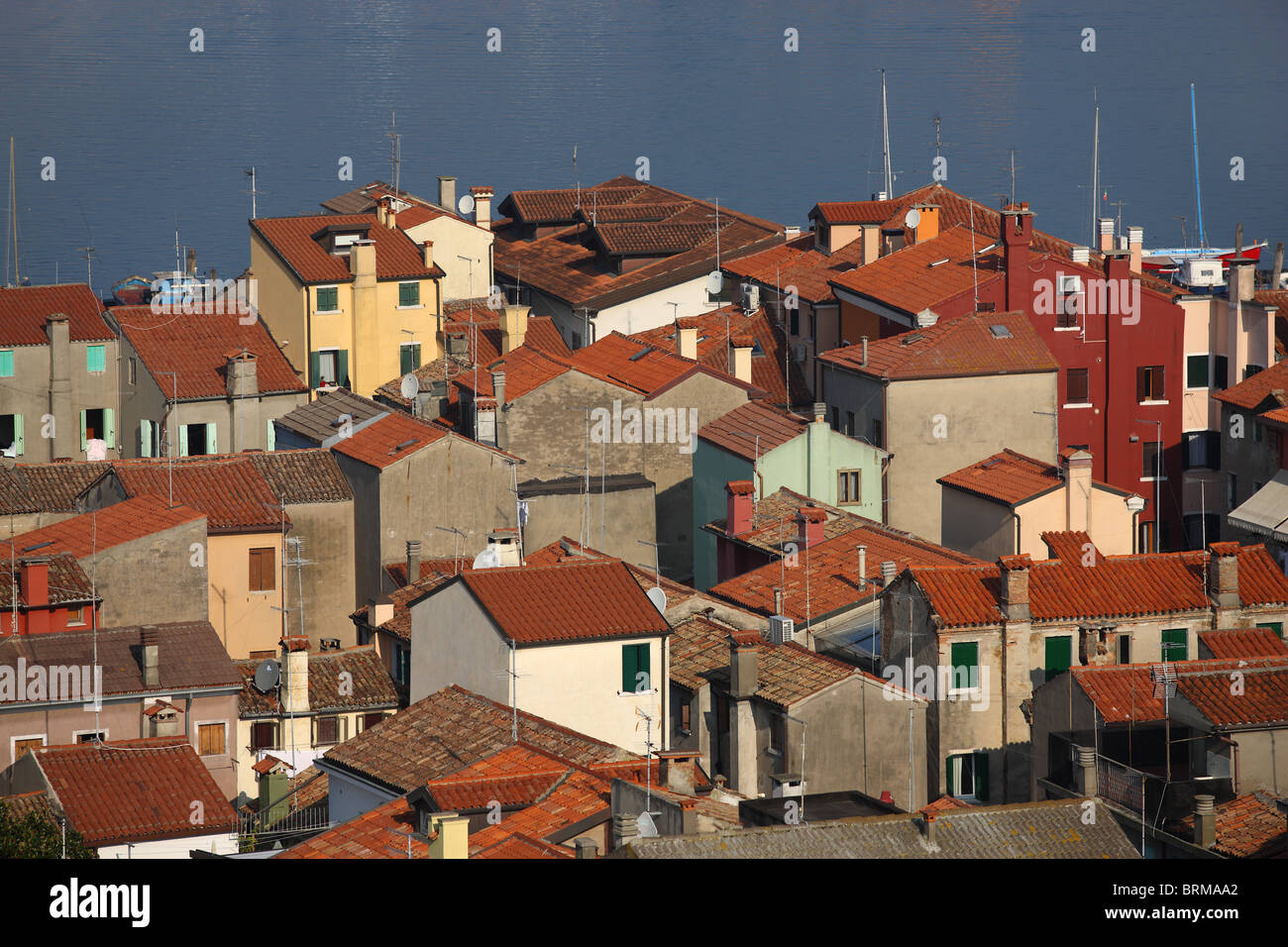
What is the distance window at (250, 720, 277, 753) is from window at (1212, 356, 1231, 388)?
25.3 metres

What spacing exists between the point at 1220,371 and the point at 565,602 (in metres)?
24.1

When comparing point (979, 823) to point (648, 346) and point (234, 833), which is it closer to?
point (234, 833)

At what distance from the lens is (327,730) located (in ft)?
112

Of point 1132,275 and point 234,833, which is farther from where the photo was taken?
point 1132,275

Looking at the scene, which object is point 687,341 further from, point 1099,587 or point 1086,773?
point 1086,773

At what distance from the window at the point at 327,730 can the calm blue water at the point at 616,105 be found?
178 feet

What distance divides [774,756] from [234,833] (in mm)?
6998

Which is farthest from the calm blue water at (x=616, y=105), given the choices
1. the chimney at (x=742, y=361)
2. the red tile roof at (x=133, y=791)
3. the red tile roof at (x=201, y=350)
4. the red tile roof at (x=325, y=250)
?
the red tile roof at (x=133, y=791)

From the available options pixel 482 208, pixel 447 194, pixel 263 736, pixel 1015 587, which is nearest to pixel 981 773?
pixel 1015 587

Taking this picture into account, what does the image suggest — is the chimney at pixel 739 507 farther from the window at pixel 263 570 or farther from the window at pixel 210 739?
the window at pixel 210 739

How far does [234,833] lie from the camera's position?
27.3 metres
